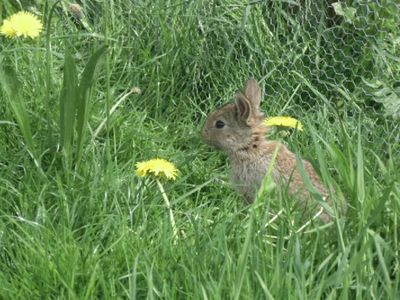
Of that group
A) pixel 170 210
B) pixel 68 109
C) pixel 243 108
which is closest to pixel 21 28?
pixel 68 109

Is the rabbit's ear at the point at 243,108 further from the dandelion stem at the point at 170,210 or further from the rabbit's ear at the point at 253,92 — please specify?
the dandelion stem at the point at 170,210

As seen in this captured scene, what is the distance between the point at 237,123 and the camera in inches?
179

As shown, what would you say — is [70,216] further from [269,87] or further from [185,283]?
[269,87]

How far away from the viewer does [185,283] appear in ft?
9.73

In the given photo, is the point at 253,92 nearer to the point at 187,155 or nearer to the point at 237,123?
the point at 237,123

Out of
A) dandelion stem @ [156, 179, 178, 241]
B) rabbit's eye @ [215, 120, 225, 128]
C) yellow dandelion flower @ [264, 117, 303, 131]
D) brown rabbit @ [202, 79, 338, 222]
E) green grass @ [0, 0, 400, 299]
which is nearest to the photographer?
green grass @ [0, 0, 400, 299]

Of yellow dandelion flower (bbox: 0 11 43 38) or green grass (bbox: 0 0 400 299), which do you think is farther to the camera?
yellow dandelion flower (bbox: 0 11 43 38)

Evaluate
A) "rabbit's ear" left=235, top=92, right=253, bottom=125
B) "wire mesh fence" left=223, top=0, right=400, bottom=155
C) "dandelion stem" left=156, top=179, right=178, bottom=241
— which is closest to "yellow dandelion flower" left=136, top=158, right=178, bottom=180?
"dandelion stem" left=156, top=179, right=178, bottom=241

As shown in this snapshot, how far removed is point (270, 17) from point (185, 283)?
8.31 feet

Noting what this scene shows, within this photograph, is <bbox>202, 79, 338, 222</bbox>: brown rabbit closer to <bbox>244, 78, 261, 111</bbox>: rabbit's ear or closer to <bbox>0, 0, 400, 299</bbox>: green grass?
<bbox>244, 78, 261, 111</bbox>: rabbit's ear

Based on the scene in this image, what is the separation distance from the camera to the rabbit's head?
14.7ft

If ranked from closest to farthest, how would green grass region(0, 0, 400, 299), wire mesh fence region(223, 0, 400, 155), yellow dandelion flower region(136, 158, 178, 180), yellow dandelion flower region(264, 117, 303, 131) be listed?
green grass region(0, 0, 400, 299), yellow dandelion flower region(136, 158, 178, 180), yellow dandelion flower region(264, 117, 303, 131), wire mesh fence region(223, 0, 400, 155)

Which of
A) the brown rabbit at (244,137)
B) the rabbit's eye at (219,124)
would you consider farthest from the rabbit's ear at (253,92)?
the rabbit's eye at (219,124)

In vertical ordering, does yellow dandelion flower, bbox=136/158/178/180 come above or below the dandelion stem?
above
